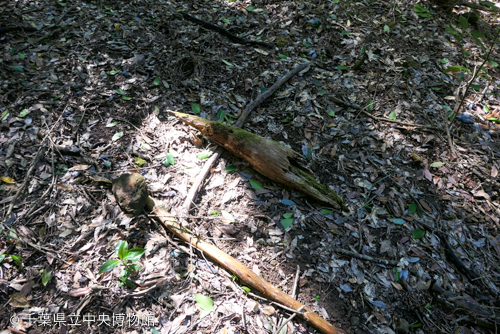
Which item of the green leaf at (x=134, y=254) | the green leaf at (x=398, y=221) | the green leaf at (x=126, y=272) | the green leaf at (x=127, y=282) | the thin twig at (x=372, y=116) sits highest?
the thin twig at (x=372, y=116)

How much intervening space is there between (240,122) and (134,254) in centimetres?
185

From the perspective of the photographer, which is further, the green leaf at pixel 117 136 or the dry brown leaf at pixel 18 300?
the green leaf at pixel 117 136

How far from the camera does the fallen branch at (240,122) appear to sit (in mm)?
2871

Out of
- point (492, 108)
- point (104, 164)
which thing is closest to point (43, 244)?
point (104, 164)

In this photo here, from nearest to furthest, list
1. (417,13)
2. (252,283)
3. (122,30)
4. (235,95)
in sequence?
1. (252,283)
2. (235,95)
3. (122,30)
4. (417,13)

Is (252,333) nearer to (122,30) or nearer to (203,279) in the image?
(203,279)

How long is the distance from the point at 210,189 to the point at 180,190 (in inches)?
11.5

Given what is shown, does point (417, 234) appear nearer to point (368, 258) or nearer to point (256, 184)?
point (368, 258)

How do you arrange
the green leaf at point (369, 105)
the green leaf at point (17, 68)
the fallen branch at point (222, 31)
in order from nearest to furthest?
1. the green leaf at point (17, 68)
2. the green leaf at point (369, 105)
3. the fallen branch at point (222, 31)

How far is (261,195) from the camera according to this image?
305cm

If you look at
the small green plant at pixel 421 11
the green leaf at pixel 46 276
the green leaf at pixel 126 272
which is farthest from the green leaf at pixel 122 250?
the small green plant at pixel 421 11

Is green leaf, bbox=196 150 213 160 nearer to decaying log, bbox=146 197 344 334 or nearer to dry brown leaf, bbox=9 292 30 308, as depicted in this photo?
decaying log, bbox=146 197 344 334

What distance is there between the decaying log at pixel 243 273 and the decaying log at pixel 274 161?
94 cm

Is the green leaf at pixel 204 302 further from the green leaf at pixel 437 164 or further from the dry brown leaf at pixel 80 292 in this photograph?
the green leaf at pixel 437 164
